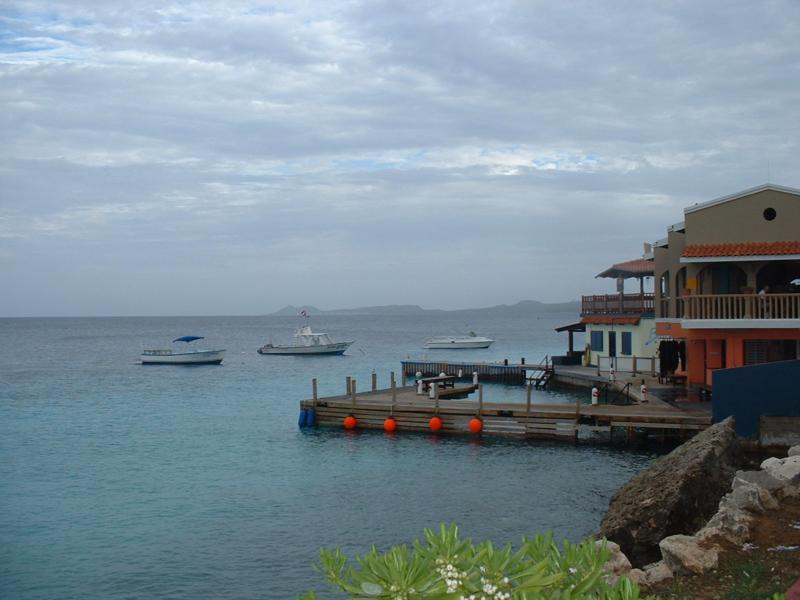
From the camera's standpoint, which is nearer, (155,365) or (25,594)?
(25,594)

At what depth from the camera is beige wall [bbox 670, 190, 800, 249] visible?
2916cm

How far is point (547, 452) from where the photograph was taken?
1141 inches

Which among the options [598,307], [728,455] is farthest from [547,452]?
[598,307]

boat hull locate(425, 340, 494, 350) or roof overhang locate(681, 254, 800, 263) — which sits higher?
roof overhang locate(681, 254, 800, 263)

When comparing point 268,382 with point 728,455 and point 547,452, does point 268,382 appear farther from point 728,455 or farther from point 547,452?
point 728,455

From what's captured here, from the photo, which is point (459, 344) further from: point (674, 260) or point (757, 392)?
point (757, 392)

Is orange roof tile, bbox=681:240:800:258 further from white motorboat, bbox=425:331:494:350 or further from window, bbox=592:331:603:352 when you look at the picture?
white motorboat, bbox=425:331:494:350

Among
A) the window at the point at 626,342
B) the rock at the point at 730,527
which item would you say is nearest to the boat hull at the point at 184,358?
the window at the point at 626,342

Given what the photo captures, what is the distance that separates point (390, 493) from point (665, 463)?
870 cm

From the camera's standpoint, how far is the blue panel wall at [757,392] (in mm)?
23016

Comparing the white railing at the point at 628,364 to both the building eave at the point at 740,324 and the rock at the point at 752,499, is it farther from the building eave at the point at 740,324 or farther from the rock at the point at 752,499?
the rock at the point at 752,499

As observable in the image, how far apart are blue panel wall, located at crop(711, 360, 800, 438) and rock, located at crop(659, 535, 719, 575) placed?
43.8 feet

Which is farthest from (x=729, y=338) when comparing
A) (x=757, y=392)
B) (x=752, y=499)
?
(x=752, y=499)

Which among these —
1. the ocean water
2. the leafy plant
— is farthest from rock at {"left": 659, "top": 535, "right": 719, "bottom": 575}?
the ocean water
